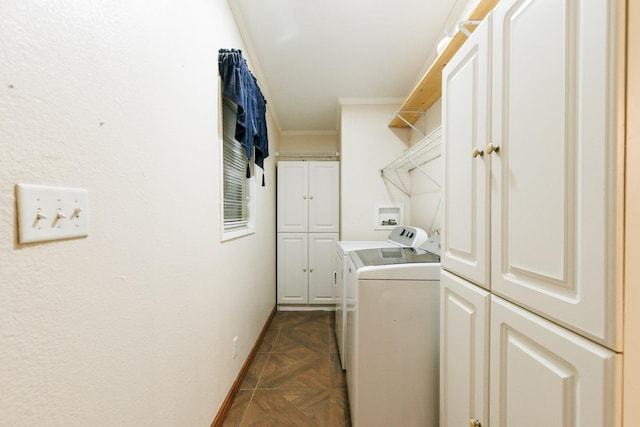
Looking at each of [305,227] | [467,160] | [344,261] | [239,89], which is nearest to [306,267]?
[305,227]

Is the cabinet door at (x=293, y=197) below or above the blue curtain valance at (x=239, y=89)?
below

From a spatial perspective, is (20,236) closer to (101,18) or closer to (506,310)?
(101,18)

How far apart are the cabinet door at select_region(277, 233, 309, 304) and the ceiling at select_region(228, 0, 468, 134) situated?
1.68 meters

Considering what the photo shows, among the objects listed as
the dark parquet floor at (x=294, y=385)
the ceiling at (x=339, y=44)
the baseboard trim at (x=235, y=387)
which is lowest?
the dark parquet floor at (x=294, y=385)

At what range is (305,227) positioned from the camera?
336cm

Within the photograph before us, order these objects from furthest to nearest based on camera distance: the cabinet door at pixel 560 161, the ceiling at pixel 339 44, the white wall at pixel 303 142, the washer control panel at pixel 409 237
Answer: the white wall at pixel 303 142 < the washer control panel at pixel 409 237 < the ceiling at pixel 339 44 < the cabinet door at pixel 560 161

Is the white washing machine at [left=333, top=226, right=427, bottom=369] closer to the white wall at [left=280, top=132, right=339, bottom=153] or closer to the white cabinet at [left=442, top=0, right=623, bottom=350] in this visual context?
the white cabinet at [left=442, top=0, right=623, bottom=350]

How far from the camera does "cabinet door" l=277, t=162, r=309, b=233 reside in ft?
11.0

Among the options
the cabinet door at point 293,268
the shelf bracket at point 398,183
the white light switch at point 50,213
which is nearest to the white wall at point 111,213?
the white light switch at point 50,213

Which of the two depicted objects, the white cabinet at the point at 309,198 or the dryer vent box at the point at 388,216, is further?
the white cabinet at the point at 309,198

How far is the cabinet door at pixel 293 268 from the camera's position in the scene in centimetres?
332

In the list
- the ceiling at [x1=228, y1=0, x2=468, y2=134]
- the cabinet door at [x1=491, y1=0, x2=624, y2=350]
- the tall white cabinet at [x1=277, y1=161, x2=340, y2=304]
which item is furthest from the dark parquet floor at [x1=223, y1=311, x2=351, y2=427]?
the ceiling at [x1=228, y1=0, x2=468, y2=134]

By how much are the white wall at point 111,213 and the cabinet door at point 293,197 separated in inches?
77.6

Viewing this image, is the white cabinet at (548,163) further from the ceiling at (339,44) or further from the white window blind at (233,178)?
the white window blind at (233,178)
